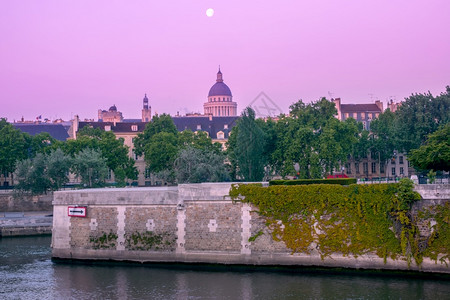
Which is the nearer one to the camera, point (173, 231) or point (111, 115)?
point (173, 231)

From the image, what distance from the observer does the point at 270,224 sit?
36469 millimetres

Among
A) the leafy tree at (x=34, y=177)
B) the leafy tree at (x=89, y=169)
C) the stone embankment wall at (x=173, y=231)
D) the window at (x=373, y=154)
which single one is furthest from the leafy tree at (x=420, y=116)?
the stone embankment wall at (x=173, y=231)

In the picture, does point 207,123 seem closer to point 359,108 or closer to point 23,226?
point 359,108

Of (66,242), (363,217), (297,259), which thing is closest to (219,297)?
A: (297,259)

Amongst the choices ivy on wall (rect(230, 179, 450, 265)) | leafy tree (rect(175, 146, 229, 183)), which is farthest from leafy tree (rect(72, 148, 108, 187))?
ivy on wall (rect(230, 179, 450, 265))

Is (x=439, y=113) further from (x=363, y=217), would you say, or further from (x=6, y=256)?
(x=6, y=256)

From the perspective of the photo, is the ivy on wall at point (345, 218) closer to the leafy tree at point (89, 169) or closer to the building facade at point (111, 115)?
the leafy tree at point (89, 169)

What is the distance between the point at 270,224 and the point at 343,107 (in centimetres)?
11967

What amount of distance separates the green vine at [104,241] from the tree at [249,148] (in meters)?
29.8

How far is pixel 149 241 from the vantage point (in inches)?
1533

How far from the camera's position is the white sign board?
133 feet

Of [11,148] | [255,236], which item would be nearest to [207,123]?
[11,148]

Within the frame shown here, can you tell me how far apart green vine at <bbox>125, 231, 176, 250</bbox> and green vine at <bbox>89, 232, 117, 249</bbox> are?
89cm

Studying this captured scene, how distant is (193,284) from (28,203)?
44154 mm
